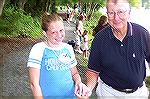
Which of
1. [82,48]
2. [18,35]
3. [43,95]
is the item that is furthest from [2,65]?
[43,95]

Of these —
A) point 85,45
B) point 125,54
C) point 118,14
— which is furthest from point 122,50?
point 85,45

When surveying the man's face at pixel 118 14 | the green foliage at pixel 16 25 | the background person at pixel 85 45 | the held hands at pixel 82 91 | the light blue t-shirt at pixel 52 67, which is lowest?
the green foliage at pixel 16 25

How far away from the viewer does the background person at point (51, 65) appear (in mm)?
1746

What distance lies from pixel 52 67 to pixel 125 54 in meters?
0.35

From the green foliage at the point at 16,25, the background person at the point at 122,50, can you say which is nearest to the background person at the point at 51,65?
the background person at the point at 122,50

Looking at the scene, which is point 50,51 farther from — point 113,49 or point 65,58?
point 113,49

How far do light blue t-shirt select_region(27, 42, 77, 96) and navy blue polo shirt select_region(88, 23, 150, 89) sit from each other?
0.56ft

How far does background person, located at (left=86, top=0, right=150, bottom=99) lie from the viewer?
1738 mm

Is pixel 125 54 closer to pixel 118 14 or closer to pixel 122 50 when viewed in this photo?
pixel 122 50

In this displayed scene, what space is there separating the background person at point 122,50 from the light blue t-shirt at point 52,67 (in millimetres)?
156

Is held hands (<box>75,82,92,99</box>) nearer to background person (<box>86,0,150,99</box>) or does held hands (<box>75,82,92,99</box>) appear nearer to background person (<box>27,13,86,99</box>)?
background person (<box>27,13,86,99</box>)

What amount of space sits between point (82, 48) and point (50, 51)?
3056mm

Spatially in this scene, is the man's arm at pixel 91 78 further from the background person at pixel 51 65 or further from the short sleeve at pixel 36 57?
the short sleeve at pixel 36 57

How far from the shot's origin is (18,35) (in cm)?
696
